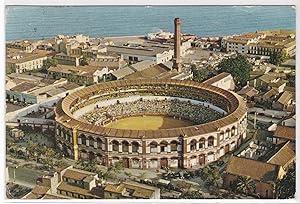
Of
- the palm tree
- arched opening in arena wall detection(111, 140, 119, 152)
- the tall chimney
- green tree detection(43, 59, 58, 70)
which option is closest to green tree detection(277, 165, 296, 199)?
the palm tree

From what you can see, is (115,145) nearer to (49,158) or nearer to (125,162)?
(125,162)

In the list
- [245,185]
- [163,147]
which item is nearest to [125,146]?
[163,147]

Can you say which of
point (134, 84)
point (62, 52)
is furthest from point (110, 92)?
point (62, 52)

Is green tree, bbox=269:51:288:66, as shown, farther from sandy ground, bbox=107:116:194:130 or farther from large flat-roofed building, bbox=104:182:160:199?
large flat-roofed building, bbox=104:182:160:199

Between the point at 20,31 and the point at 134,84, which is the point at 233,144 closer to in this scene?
the point at 134,84

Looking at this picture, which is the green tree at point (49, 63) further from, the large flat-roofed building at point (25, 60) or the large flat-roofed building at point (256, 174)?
the large flat-roofed building at point (256, 174)

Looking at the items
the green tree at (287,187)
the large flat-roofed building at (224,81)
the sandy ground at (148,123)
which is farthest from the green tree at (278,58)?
the green tree at (287,187)
